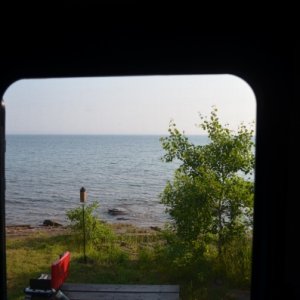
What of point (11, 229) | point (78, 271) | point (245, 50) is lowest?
point (11, 229)

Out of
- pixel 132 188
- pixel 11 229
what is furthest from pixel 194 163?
pixel 132 188

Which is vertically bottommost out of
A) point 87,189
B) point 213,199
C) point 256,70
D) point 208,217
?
point 87,189

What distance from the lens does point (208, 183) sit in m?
5.96

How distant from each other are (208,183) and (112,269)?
3.39 metres

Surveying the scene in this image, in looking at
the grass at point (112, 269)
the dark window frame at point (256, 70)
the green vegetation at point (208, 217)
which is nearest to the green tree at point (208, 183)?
the green vegetation at point (208, 217)

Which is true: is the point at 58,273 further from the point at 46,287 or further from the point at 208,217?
the point at 208,217

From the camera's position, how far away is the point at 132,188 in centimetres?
2877

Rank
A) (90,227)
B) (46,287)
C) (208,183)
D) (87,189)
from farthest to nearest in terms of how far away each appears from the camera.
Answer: (87,189) < (90,227) < (208,183) < (46,287)

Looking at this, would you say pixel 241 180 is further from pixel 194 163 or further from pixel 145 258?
pixel 145 258

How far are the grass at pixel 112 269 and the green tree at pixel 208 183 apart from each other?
81cm

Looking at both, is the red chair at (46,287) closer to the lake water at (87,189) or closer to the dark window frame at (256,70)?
the dark window frame at (256,70)

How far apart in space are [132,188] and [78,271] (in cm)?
2138

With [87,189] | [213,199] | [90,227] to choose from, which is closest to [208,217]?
[213,199]

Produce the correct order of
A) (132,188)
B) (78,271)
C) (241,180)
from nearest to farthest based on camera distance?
(241,180)
(78,271)
(132,188)
